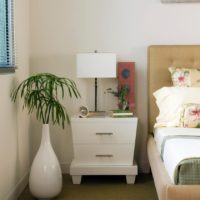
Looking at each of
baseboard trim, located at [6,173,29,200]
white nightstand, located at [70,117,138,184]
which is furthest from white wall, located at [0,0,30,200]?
white nightstand, located at [70,117,138,184]

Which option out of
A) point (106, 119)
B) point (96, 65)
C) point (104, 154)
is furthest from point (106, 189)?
point (96, 65)

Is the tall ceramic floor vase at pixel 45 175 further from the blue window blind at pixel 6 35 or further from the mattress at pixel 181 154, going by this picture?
the mattress at pixel 181 154

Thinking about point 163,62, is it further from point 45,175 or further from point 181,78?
point 45,175

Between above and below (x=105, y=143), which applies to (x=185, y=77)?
above

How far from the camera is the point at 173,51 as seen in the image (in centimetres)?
356

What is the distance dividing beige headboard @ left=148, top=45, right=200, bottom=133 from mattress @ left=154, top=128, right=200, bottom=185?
737mm

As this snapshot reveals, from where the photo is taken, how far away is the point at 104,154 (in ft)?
11.1

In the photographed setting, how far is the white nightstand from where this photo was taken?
3344mm

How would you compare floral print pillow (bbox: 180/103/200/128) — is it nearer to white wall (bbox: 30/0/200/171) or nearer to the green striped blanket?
white wall (bbox: 30/0/200/171)

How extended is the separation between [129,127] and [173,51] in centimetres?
90

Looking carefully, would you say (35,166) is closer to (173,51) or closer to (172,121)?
(172,121)

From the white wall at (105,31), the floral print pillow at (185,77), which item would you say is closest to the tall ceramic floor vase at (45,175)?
the white wall at (105,31)

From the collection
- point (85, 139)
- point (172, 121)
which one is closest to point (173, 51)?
point (172, 121)

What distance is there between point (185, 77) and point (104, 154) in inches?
41.5
